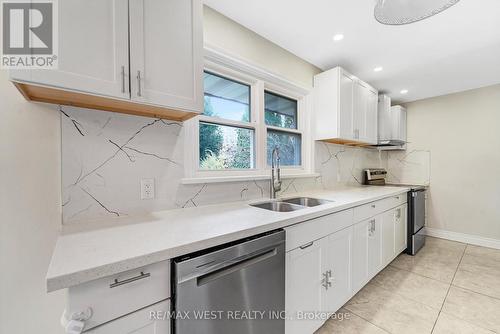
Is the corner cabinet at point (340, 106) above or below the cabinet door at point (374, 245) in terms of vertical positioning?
above

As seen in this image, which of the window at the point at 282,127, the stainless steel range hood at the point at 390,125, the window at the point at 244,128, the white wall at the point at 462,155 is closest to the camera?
the window at the point at 244,128

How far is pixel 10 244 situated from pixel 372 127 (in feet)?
11.8

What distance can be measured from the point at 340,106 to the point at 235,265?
212cm

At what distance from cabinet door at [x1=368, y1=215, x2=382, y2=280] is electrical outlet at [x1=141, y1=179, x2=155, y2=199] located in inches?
75.8

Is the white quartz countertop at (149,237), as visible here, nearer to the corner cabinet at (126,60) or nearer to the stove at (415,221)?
the corner cabinet at (126,60)

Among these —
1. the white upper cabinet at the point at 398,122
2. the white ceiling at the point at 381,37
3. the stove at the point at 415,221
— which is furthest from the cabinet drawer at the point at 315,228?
the white upper cabinet at the point at 398,122

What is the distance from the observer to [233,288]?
975 millimetres

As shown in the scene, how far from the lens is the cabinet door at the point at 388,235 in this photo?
7.56ft

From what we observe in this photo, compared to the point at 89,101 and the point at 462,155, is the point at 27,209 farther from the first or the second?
the point at 462,155

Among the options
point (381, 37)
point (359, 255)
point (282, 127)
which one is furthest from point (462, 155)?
point (282, 127)

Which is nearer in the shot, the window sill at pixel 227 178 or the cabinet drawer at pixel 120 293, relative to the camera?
the cabinet drawer at pixel 120 293

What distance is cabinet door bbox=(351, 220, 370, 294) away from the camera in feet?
5.96

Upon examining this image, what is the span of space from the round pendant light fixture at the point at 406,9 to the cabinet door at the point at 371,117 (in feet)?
5.27

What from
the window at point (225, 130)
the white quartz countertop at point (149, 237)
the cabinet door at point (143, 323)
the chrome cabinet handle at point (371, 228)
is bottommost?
the chrome cabinet handle at point (371, 228)
